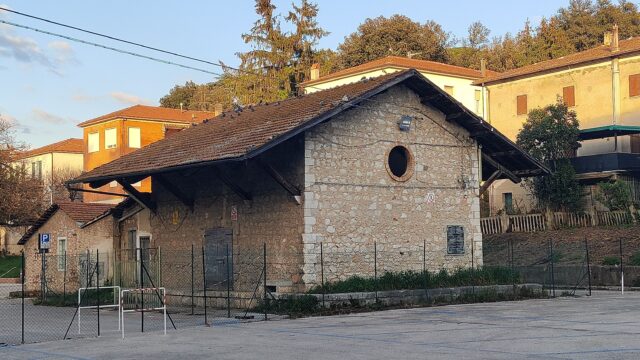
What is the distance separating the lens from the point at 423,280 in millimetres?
23141

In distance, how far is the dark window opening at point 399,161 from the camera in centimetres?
2456

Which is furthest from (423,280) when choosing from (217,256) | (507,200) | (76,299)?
(507,200)

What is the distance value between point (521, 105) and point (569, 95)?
137 inches

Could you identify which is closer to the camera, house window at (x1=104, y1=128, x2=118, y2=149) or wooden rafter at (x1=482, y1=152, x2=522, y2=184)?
wooden rafter at (x1=482, y1=152, x2=522, y2=184)

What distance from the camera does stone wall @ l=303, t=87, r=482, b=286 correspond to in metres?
22.4

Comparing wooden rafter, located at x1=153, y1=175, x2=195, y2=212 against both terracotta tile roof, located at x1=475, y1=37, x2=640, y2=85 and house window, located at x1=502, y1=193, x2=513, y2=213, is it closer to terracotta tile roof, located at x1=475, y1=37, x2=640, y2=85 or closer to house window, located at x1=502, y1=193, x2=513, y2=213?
house window, located at x1=502, y1=193, x2=513, y2=213

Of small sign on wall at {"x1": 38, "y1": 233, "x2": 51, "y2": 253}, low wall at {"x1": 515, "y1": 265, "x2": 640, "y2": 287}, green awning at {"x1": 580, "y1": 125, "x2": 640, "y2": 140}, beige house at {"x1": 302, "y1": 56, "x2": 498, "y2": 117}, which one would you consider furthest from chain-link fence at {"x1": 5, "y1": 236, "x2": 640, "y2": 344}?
beige house at {"x1": 302, "y1": 56, "x2": 498, "y2": 117}

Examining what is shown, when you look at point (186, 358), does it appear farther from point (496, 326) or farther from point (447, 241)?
point (447, 241)

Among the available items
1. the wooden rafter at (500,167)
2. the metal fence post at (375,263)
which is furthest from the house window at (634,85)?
the metal fence post at (375,263)

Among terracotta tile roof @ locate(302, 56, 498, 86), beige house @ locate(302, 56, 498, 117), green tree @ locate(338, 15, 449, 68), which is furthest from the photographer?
green tree @ locate(338, 15, 449, 68)

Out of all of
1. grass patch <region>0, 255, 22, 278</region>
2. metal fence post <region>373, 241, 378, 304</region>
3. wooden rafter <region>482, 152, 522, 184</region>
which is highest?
wooden rafter <region>482, 152, 522, 184</region>

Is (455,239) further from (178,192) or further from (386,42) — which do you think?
(386,42)

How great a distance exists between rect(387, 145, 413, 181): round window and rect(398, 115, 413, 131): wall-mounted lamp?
56cm

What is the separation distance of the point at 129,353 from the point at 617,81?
39576 mm
